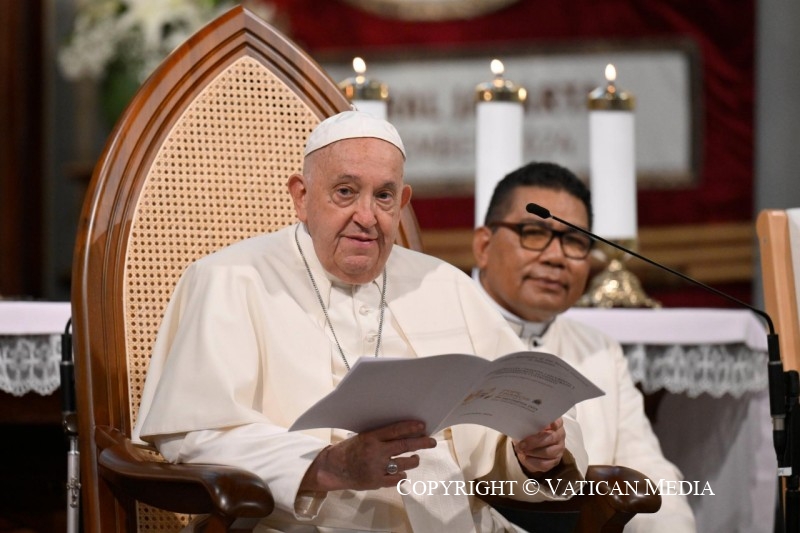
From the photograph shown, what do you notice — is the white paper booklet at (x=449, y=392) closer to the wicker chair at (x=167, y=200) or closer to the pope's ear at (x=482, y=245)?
the wicker chair at (x=167, y=200)

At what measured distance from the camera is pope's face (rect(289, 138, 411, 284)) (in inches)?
107

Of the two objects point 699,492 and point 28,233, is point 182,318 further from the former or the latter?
point 28,233

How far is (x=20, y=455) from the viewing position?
3840 mm

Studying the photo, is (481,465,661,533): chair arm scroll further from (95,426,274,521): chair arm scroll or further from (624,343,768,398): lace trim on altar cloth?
(624,343,768,398): lace trim on altar cloth

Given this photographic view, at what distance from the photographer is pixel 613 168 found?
4086 millimetres

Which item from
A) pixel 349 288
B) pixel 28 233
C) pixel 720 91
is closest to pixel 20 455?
pixel 349 288

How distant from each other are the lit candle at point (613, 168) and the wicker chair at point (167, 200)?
1.02 metres

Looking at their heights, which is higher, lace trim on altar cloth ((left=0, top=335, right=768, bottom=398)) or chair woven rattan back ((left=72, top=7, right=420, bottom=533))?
chair woven rattan back ((left=72, top=7, right=420, bottom=533))

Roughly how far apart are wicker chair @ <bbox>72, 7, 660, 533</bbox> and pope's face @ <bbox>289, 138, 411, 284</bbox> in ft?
1.29

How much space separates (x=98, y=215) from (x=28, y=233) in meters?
4.24

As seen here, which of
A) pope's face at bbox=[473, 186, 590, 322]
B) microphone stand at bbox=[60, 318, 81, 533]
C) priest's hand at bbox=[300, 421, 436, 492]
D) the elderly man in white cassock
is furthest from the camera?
pope's face at bbox=[473, 186, 590, 322]

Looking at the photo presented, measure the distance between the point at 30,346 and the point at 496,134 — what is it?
1.69m

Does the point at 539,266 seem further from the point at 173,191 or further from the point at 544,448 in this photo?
the point at 173,191

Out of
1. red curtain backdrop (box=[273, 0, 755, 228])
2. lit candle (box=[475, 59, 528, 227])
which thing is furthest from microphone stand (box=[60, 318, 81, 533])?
red curtain backdrop (box=[273, 0, 755, 228])
